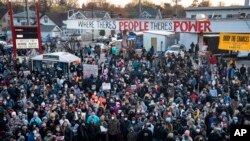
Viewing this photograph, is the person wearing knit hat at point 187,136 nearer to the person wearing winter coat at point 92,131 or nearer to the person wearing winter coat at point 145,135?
the person wearing winter coat at point 145,135

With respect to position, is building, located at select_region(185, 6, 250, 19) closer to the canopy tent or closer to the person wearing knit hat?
the canopy tent

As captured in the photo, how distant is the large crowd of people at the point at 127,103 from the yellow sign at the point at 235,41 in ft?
5.71

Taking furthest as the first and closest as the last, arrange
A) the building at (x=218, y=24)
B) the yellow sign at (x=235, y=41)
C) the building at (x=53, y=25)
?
the building at (x=53, y=25) → the building at (x=218, y=24) → the yellow sign at (x=235, y=41)

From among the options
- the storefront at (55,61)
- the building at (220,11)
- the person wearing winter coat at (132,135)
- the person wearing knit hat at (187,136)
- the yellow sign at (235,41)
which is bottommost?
the person wearing winter coat at (132,135)

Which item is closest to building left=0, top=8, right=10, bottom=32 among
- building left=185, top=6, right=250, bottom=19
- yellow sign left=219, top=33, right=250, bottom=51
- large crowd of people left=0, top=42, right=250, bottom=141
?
building left=185, top=6, right=250, bottom=19

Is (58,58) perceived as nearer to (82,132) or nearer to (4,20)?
(82,132)

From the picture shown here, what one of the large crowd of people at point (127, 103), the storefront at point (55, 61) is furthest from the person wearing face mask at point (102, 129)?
the storefront at point (55, 61)

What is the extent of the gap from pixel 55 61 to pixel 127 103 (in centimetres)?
889

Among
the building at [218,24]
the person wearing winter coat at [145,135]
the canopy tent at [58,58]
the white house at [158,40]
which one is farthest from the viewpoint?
the white house at [158,40]

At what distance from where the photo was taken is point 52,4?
105 metres

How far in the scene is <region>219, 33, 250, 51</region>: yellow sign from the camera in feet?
63.6

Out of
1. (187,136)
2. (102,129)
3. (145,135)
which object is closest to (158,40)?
(102,129)

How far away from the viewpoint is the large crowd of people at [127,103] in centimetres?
1380

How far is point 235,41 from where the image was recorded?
1988 cm
